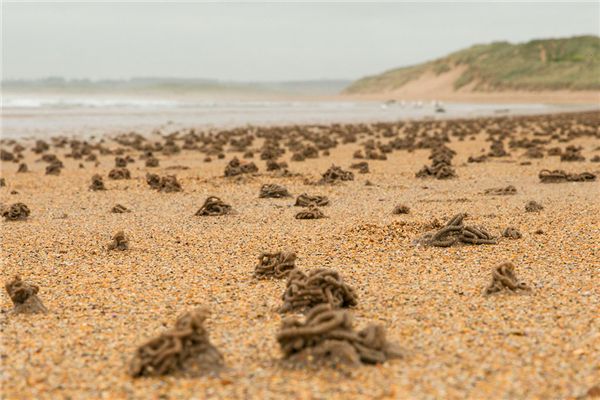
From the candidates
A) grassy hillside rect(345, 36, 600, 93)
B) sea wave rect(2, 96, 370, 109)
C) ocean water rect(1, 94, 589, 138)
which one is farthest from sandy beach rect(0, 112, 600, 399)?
grassy hillside rect(345, 36, 600, 93)

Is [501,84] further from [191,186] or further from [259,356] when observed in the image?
[259,356]

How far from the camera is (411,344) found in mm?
6023

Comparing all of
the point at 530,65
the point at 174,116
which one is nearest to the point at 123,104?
the point at 174,116

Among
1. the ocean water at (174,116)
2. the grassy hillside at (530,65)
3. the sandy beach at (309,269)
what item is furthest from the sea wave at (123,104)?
the sandy beach at (309,269)

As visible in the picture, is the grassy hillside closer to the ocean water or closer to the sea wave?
the sea wave

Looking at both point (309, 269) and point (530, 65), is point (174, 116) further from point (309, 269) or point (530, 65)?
point (530, 65)

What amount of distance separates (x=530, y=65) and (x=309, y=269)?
143m

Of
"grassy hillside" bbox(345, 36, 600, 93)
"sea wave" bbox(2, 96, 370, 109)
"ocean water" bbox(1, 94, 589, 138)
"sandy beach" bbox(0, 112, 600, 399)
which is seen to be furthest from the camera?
"grassy hillside" bbox(345, 36, 600, 93)

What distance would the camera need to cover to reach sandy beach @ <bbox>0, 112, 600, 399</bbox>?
5301 millimetres

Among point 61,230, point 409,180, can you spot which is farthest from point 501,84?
point 61,230

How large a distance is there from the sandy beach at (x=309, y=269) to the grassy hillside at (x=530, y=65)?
114 m

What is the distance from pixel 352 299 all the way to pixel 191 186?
1143 cm

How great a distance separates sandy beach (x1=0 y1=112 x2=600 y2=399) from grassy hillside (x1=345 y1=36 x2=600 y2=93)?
114111 mm

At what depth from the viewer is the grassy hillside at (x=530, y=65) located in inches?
4973
